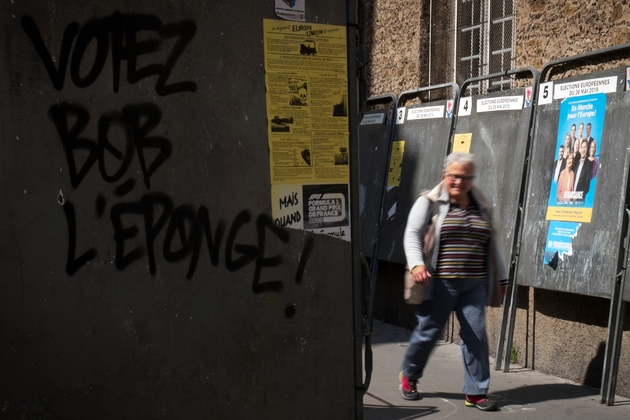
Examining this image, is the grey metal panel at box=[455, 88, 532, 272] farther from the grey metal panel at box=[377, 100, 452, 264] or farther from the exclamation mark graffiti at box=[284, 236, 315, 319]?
the exclamation mark graffiti at box=[284, 236, 315, 319]

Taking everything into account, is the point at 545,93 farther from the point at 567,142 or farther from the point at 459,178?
the point at 459,178

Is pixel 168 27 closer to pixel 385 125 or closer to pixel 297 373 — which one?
pixel 297 373

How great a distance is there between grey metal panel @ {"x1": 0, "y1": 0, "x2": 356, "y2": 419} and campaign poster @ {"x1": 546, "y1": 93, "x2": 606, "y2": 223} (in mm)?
2928

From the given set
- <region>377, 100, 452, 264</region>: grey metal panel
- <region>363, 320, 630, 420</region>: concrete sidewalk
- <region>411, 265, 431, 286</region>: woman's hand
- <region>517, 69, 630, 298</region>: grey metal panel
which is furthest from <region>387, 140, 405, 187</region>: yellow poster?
<region>411, 265, 431, 286</region>: woman's hand

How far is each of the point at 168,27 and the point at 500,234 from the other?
14.1 feet

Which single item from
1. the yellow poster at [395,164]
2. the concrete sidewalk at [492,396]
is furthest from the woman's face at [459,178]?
the yellow poster at [395,164]

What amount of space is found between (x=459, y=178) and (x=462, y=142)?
2.17m

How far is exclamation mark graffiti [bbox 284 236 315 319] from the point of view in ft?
11.6

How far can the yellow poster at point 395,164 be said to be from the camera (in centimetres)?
839

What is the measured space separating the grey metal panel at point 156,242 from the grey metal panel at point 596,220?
277 centimetres

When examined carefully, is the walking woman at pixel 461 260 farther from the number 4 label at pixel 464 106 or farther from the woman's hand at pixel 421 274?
the number 4 label at pixel 464 106

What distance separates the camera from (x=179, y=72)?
3.22 metres

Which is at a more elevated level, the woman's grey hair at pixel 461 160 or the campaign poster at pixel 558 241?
the woman's grey hair at pixel 461 160

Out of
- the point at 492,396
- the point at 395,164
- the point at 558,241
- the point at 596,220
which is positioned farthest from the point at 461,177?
the point at 395,164
